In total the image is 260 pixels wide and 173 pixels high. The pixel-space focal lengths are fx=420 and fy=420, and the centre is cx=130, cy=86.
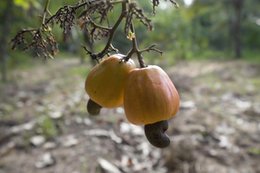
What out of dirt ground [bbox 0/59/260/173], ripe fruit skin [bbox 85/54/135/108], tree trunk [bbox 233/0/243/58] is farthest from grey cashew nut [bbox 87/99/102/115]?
tree trunk [bbox 233/0/243/58]

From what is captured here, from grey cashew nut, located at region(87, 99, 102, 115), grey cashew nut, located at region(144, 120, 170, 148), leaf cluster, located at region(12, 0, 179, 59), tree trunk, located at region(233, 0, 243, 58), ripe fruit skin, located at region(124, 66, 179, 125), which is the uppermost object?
leaf cluster, located at region(12, 0, 179, 59)

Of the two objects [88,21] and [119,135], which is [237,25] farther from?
[88,21]

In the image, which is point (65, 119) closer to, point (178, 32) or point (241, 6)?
point (178, 32)

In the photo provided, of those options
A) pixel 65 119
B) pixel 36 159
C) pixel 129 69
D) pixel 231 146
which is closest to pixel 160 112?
pixel 129 69

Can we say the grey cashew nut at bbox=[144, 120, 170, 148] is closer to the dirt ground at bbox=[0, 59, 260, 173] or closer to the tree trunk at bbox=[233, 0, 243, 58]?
the dirt ground at bbox=[0, 59, 260, 173]

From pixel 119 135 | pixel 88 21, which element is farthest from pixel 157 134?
pixel 119 135

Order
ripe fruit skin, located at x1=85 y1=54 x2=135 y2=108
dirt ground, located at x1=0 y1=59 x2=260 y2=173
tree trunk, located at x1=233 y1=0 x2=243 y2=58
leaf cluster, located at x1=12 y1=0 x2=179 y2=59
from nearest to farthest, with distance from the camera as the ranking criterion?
leaf cluster, located at x1=12 y1=0 x2=179 y2=59 → ripe fruit skin, located at x1=85 y1=54 x2=135 y2=108 → dirt ground, located at x1=0 y1=59 x2=260 y2=173 → tree trunk, located at x1=233 y1=0 x2=243 y2=58
